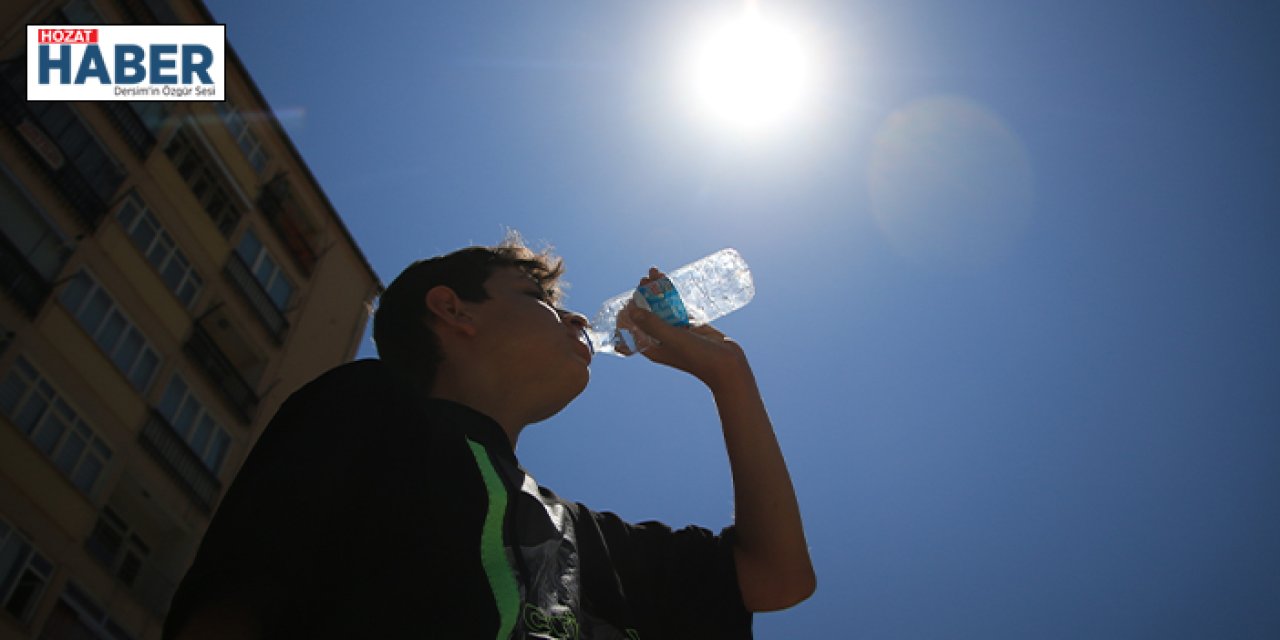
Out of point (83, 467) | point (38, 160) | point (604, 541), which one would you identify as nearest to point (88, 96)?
point (38, 160)

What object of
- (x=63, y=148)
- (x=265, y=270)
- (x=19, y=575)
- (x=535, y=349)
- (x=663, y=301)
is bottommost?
(x=535, y=349)

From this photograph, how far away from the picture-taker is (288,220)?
71.5 ft

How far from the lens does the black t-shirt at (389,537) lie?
1476mm

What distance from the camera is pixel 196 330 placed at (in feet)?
57.3

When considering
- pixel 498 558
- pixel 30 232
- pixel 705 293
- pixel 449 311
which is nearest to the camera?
pixel 498 558

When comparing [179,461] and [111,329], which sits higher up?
[111,329]

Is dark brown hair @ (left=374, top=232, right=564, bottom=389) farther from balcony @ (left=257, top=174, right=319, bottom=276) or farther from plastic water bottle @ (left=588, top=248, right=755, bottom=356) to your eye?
balcony @ (left=257, top=174, right=319, bottom=276)

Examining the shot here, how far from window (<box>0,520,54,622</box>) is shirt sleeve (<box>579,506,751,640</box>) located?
42.5 feet

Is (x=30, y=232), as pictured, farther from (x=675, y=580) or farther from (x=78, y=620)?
(x=675, y=580)

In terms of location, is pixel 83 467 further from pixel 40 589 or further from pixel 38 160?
pixel 38 160

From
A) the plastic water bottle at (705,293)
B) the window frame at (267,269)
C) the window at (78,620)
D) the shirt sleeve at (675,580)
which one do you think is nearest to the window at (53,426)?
the window at (78,620)

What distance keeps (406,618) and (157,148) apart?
19045mm

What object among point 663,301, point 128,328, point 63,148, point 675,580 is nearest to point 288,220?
point 128,328

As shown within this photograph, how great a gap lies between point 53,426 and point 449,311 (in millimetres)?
13694
